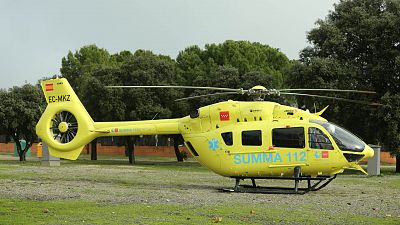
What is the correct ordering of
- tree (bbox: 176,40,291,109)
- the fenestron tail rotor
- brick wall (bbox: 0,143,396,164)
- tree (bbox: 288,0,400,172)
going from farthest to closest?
brick wall (bbox: 0,143,396,164), tree (bbox: 176,40,291,109), tree (bbox: 288,0,400,172), the fenestron tail rotor

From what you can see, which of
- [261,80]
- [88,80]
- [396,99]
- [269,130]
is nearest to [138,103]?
[88,80]

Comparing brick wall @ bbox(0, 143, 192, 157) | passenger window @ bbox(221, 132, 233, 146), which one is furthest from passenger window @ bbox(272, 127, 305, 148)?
brick wall @ bbox(0, 143, 192, 157)

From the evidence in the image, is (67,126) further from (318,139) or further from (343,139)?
(343,139)

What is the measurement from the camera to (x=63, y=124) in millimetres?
23234

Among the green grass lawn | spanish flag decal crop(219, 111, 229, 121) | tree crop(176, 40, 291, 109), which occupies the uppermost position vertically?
tree crop(176, 40, 291, 109)

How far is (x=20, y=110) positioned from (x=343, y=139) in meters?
30.2

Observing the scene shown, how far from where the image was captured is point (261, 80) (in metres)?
44.6

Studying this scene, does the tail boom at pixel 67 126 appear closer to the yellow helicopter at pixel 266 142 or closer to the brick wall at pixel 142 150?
the yellow helicopter at pixel 266 142

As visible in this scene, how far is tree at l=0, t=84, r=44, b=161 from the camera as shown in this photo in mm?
42625

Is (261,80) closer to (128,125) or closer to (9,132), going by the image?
(9,132)

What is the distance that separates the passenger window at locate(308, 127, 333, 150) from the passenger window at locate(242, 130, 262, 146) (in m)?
1.77

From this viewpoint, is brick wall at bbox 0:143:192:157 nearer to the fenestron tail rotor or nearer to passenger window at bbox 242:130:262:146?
the fenestron tail rotor

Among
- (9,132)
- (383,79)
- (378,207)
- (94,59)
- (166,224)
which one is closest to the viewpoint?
(166,224)

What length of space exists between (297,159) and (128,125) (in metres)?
7.24
